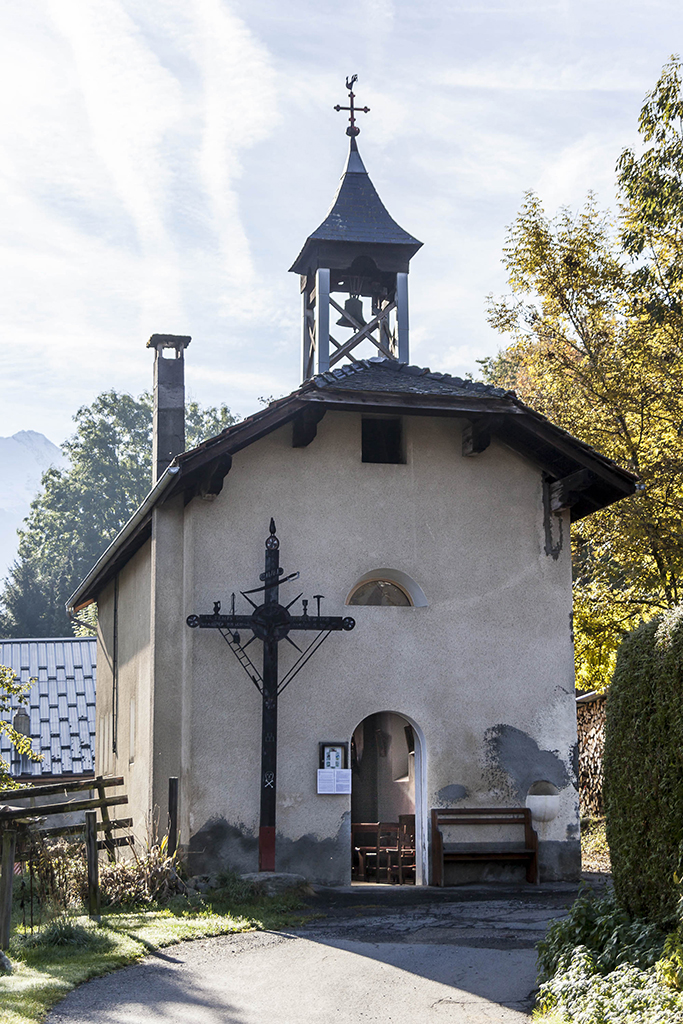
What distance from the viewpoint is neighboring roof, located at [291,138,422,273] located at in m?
17.0

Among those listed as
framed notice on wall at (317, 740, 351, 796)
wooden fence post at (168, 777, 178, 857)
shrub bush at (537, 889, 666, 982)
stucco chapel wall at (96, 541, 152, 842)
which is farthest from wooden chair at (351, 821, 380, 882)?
shrub bush at (537, 889, 666, 982)

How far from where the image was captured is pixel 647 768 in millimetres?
7422

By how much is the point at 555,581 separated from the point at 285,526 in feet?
12.1

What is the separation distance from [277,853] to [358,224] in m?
9.64

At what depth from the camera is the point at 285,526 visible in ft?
45.4

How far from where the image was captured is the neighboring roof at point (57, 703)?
2622 cm

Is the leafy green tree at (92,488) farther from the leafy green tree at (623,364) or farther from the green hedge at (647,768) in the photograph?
the green hedge at (647,768)

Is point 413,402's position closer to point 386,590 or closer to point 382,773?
point 386,590

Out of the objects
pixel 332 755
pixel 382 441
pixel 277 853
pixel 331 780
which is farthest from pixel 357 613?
pixel 277 853

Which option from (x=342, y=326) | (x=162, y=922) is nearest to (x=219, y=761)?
(x=162, y=922)

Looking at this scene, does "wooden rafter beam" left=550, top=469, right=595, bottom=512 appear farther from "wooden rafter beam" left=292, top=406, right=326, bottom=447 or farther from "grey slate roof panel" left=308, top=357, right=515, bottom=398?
"wooden rafter beam" left=292, top=406, right=326, bottom=447

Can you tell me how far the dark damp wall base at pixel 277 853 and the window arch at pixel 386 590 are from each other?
8.91ft

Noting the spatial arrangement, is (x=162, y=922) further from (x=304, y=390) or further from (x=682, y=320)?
(x=682, y=320)

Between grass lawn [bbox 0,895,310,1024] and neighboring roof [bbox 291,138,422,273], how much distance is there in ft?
32.1
